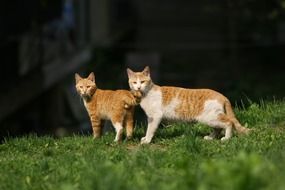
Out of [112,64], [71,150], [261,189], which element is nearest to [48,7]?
[112,64]

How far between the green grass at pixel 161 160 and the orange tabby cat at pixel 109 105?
0.59 ft

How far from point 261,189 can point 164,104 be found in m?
3.07

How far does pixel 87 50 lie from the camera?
2352 centimetres

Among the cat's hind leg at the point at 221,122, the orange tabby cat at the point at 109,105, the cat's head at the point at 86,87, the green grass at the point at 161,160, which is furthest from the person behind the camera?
the cat's head at the point at 86,87

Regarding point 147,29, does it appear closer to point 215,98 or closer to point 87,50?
point 87,50

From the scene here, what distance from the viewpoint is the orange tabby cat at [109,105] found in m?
7.82

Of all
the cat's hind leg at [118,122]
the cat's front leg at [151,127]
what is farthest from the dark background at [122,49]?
the cat's front leg at [151,127]

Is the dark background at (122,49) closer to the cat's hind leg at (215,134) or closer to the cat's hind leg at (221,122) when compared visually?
the cat's hind leg at (215,134)

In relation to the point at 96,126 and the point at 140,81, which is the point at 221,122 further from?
the point at 96,126

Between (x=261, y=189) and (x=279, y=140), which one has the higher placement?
(x=261, y=189)

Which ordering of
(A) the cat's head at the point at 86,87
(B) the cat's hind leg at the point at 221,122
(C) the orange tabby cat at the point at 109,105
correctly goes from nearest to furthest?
(B) the cat's hind leg at the point at 221,122, (C) the orange tabby cat at the point at 109,105, (A) the cat's head at the point at 86,87

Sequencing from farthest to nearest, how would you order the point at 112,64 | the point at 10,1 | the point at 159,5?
1. the point at 159,5
2. the point at 112,64
3. the point at 10,1

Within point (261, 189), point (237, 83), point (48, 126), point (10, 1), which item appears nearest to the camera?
point (261, 189)

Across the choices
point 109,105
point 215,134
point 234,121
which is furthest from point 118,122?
point 234,121
